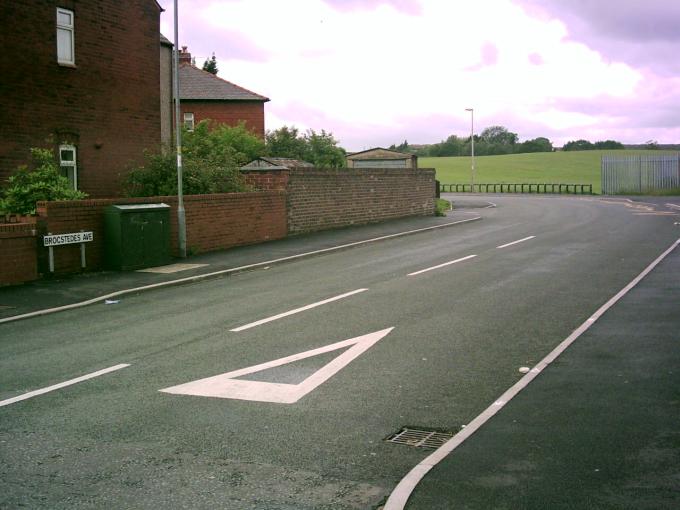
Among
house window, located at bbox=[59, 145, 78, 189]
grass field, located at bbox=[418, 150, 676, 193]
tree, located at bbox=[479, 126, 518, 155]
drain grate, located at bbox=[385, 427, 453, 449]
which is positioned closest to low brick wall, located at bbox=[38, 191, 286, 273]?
house window, located at bbox=[59, 145, 78, 189]

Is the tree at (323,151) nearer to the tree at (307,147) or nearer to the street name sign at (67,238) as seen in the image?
the tree at (307,147)

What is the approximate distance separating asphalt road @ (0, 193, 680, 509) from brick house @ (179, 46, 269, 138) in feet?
112

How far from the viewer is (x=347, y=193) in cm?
2795

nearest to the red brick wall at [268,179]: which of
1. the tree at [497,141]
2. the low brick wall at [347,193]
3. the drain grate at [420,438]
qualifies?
the low brick wall at [347,193]

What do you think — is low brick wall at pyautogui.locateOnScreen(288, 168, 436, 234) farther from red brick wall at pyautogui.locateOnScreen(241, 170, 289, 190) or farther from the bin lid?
the bin lid

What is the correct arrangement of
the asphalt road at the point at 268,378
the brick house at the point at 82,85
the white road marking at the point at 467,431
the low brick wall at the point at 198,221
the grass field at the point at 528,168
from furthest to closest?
the grass field at the point at 528,168 → the brick house at the point at 82,85 → the low brick wall at the point at 198,221 → the asphalt road at the point at 268,378 → the white road marking at the point at 467,431

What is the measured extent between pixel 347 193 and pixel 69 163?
9387 millimetres

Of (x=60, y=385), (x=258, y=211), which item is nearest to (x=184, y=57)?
(x=258, y=211)

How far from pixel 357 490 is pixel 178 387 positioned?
3036 mm

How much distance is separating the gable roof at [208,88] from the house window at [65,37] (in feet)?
79.2

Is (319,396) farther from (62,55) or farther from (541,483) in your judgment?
(62,55)

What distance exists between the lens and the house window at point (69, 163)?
77.6ft

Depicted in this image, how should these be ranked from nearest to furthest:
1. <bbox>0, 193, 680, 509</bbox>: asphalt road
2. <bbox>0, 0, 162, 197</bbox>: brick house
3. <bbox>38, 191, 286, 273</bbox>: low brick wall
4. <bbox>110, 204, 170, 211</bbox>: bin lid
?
<bbox>0, 193, 680, 509</bbox>: asphalt road
<bbox>38, 191, 286, 273</bbox>: low brick wall
<bbox>110, 204, 170, 211</bbox>: bin lid
<bbox>0, 0, 162, 197</bbox>: brick house

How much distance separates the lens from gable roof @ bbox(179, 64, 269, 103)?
48.4 metres
